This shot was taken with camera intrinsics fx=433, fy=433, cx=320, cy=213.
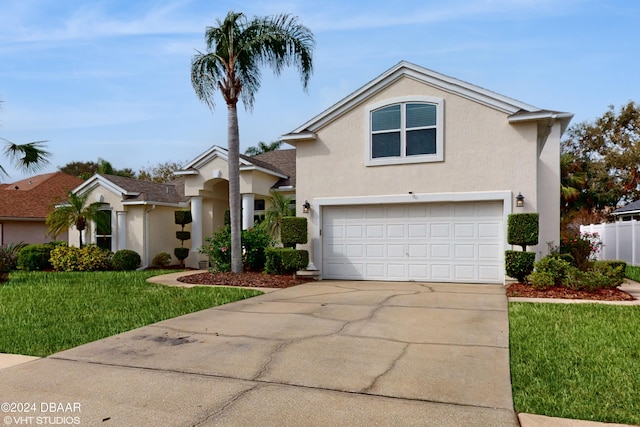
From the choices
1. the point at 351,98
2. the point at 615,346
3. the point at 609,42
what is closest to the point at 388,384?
the point at 615,346

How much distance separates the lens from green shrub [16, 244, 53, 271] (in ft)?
58.4

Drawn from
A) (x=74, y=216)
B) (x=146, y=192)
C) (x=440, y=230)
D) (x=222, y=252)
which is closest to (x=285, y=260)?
(x=222, y=252)

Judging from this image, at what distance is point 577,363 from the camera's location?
4.92 m

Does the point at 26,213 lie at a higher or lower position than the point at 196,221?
higher

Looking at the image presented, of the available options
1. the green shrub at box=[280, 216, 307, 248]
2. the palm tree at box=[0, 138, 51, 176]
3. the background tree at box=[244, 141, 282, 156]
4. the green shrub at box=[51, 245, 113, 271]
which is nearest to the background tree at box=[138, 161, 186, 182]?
the background tree at box=[244, 141, 282, 156]

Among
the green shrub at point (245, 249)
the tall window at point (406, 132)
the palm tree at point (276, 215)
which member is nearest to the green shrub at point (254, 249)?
the green shrub at point (245, 249)

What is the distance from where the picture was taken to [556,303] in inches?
345

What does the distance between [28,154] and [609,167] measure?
3409 cm

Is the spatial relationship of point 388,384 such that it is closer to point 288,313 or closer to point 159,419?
point 159,419

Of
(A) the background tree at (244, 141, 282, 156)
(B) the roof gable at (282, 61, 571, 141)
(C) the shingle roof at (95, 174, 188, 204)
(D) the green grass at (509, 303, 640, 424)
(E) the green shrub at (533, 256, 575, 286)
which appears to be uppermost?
(A) the background tree at (244, 141, 282, 156)

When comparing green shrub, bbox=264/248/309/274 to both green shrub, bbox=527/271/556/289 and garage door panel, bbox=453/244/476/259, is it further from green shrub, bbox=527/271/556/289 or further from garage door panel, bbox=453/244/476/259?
green shrub, bbox=527/271/556/289

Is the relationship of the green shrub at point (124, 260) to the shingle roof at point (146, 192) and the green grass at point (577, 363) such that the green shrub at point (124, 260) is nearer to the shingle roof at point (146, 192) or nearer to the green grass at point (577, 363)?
the shingle roof at point (146, 192)

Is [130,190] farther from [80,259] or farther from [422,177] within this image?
[422,177]

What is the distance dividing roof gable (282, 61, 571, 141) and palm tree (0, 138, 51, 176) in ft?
26.2
